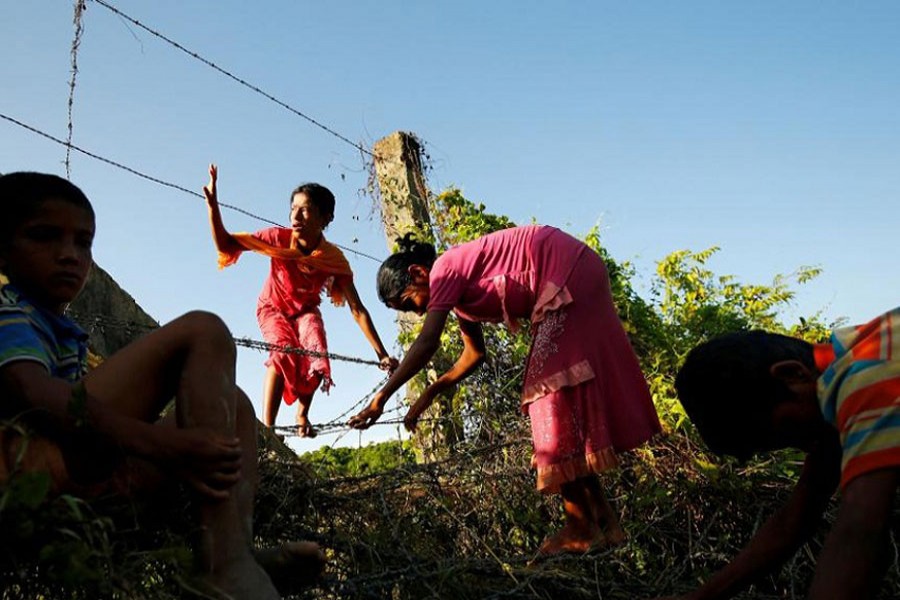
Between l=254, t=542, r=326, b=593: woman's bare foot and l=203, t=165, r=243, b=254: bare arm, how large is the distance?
3.79 m

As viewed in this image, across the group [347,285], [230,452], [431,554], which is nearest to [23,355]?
[230,452]

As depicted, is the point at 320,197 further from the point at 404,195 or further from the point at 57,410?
the point at 57,410

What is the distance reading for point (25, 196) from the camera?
2.15m

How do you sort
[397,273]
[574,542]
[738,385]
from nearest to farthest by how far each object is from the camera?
[738,385]
[574,542]
[397,273]

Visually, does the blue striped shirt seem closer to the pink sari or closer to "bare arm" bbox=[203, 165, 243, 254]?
the pink sari

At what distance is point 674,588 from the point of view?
316cm

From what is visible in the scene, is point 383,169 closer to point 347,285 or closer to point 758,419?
point 347,285

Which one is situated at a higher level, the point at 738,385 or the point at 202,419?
the point at 202,419

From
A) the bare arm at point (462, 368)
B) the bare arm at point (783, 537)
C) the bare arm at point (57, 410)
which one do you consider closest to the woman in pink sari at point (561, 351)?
the bare arm at point (462, 368)

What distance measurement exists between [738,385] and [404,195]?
5601mm

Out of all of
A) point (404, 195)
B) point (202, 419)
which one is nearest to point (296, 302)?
point (404, 195)

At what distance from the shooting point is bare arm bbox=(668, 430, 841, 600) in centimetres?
219

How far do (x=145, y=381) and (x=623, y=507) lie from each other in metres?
2.68

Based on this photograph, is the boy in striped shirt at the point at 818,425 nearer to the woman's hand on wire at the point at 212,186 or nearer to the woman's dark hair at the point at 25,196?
the woman's dark hair at the point at 25,196
